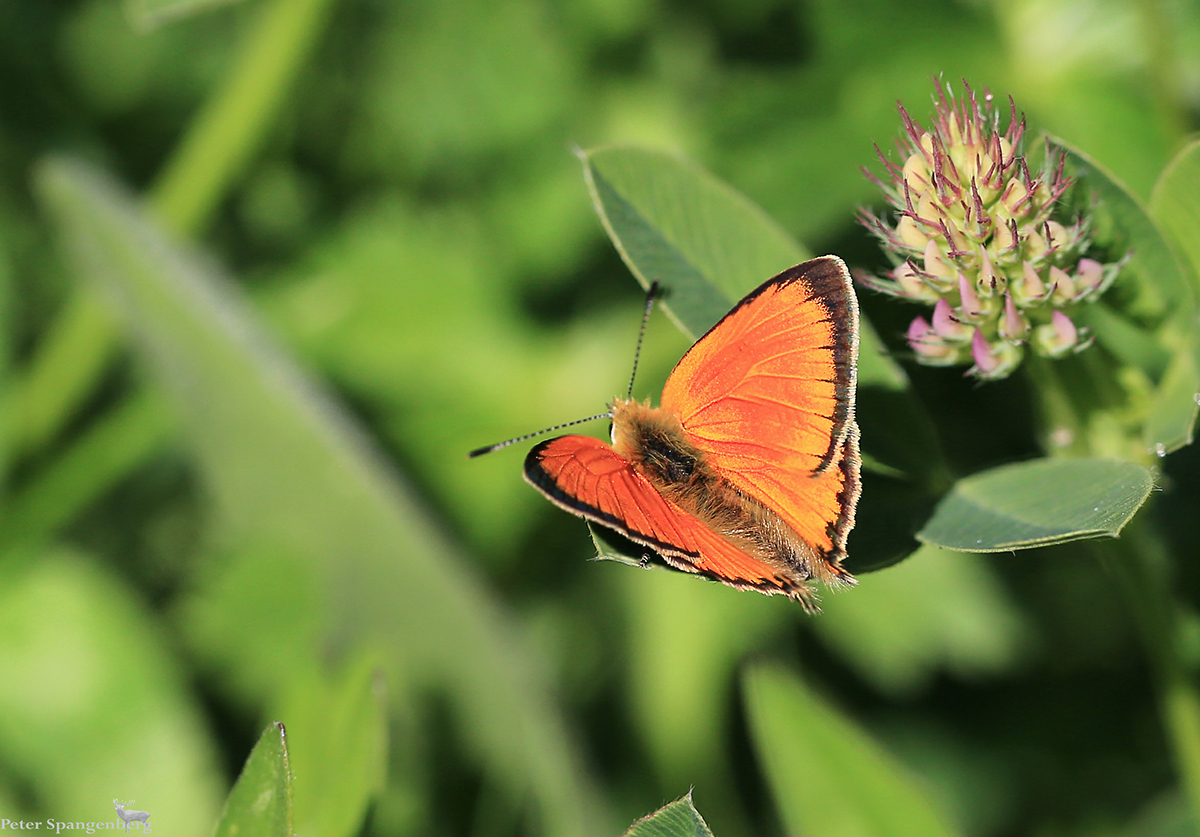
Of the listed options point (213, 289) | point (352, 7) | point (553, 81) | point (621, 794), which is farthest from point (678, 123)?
point (621, 794)

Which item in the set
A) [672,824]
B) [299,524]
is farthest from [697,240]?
[299,524]

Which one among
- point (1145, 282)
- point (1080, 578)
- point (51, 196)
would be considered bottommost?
point (1080, 578)

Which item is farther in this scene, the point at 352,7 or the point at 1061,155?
the point at 352,7

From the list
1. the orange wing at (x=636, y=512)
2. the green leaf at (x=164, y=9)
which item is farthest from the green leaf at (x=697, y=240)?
the green leaf at (x=164, y=9)

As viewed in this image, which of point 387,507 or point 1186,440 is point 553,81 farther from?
point 1186,440

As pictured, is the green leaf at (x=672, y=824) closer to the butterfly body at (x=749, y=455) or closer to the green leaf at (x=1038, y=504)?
the butterfly body at (x=749, y=455)

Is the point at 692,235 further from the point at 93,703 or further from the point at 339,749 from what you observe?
the point at 93,703

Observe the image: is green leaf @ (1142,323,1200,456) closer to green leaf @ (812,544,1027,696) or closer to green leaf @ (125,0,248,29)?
green leaf @ (812,544,1027,696)
